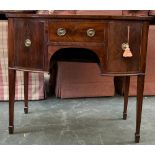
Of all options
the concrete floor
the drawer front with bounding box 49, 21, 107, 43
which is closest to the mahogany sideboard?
the drawer front with bounding box 49, 21, 107, 43

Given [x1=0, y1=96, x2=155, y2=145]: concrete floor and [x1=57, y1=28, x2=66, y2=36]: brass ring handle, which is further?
[x1=0, y1=96, x2=155, y2=145]: concrete floor

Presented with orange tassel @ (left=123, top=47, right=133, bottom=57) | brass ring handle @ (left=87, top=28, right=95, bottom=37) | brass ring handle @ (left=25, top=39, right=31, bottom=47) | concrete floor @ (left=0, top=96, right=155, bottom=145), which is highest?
brass ring handle @ (left=87, top=28, right=95, bottom=37)

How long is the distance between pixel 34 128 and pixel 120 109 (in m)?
0.64

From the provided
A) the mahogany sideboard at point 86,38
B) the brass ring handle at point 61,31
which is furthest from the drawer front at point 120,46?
the brass ring handle at point 61,31

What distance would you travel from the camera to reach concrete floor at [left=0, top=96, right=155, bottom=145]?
58.9 inches

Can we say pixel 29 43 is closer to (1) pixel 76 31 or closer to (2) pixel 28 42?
(2) pixel 28 42

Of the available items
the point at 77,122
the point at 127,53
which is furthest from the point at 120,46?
the point at 77,122

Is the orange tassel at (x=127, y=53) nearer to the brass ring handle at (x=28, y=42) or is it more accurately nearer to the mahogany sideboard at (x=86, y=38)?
the mahogany sideboard at (x=86, y=38)

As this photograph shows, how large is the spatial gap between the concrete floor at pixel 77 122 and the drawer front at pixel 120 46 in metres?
0.42

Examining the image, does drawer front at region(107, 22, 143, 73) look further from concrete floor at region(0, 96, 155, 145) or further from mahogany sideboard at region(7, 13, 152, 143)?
concrete floor at region(0, 96, 155, 145)

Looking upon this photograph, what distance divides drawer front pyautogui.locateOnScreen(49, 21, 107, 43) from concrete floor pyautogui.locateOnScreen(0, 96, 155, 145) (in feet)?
1.80

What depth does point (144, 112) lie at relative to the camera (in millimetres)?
1891

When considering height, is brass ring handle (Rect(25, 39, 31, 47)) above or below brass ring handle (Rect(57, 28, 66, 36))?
below
